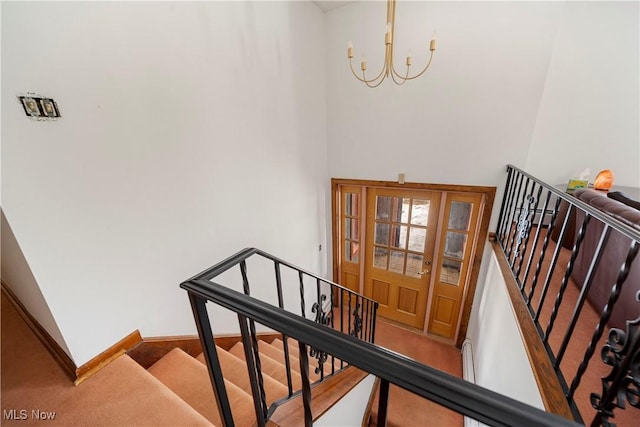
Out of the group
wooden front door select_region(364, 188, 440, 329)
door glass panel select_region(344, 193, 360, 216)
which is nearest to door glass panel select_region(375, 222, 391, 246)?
wooden front door select_region(364, 188, 440, 329)

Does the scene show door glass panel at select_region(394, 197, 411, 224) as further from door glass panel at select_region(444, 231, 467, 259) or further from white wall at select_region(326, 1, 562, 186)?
door glass panel at select_region(444, 231, 467, 259)

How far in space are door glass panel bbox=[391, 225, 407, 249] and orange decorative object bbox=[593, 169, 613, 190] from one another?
6.07ft

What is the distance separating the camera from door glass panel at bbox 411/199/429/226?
10.2 feet

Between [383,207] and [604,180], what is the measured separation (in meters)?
2.10

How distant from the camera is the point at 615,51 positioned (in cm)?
220

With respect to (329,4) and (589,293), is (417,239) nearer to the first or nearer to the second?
(589,293)

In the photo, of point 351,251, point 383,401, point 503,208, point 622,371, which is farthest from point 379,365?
point 351,251

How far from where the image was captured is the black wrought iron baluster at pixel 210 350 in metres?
0.67

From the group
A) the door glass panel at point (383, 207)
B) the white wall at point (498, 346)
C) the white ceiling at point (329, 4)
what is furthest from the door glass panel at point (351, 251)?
the white ceiling at point (329, 4)

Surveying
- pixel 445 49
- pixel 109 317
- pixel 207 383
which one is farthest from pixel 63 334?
pixel 445 49

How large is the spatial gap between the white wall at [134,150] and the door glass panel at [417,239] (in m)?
2.01

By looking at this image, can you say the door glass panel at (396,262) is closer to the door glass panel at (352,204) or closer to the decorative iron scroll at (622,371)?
the door glass panel at (352,204)

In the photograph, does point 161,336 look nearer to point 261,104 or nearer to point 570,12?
point 261,104

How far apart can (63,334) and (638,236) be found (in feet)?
7.45
